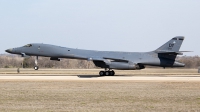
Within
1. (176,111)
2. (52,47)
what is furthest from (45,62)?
(176,111)

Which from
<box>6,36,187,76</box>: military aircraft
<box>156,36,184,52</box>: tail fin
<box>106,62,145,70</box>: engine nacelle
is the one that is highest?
<box>156,36,184,52</box>: tail fin

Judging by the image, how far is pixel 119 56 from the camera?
4106cm

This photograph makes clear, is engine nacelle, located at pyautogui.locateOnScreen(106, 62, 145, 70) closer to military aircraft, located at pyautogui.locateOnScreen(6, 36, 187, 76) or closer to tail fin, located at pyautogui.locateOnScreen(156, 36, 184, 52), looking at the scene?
military aircraft, located at pyautogui.locateOnScreen(6, 36, 187, 76)

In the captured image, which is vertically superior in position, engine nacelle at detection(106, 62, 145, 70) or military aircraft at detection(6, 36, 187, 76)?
military aircraft at detection(6, 36, 187, 76)

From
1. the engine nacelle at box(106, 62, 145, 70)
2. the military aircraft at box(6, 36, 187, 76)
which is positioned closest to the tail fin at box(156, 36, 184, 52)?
the military aircraft at box(6, 36, 187, 76)

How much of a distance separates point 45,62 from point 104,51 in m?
52.4

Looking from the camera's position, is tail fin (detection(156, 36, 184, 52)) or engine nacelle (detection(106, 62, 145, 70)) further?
tail fin (detection(156, 36, 184, 52))

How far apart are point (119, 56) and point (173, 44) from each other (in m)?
5.97

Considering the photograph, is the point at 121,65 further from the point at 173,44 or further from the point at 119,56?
the point at 173,44

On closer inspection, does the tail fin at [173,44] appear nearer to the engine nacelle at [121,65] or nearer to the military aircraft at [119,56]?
the military aircraft at [119,56]

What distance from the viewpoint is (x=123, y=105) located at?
15.5m

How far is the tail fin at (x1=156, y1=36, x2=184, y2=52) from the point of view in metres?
39.6

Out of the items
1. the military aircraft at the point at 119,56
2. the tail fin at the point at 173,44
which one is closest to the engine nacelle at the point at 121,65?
the military aircraft at the point at 119,56

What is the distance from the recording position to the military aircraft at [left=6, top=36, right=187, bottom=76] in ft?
130
